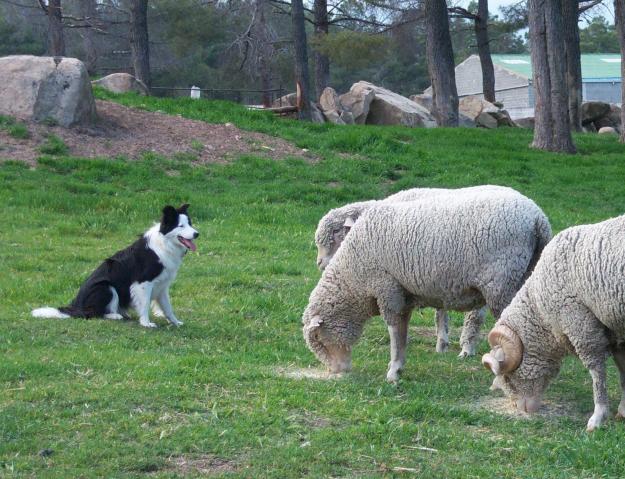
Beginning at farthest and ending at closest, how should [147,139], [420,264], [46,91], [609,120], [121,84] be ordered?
[609,120]
[121,84]
[147,139]
[46,91]
[420,264]

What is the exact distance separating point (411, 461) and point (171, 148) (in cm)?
1344

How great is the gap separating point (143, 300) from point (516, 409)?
14.1ft

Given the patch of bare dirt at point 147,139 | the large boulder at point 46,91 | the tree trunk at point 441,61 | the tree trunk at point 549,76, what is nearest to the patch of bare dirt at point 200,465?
the patch of bare dirt at point 147,139

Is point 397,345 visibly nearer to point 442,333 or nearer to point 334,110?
point 442,333

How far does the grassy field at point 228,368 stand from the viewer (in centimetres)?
583

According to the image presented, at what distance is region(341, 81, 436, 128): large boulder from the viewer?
25641 millimetres

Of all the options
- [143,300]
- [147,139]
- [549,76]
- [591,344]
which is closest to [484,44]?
[549,76]

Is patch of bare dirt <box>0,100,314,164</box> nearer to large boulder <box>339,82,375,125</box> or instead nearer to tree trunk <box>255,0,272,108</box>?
large boulder <box>339,82,375,125</box>

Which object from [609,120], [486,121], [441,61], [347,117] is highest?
[441,61]

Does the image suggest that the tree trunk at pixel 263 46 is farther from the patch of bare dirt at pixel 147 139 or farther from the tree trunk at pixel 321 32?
the patch of bare dirt at pixel 147 139

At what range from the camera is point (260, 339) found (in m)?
9.38

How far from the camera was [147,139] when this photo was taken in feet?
61.7

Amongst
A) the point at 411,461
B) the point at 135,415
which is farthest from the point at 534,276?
the point at 135,415

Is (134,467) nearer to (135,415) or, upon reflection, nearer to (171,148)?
(135,415)
